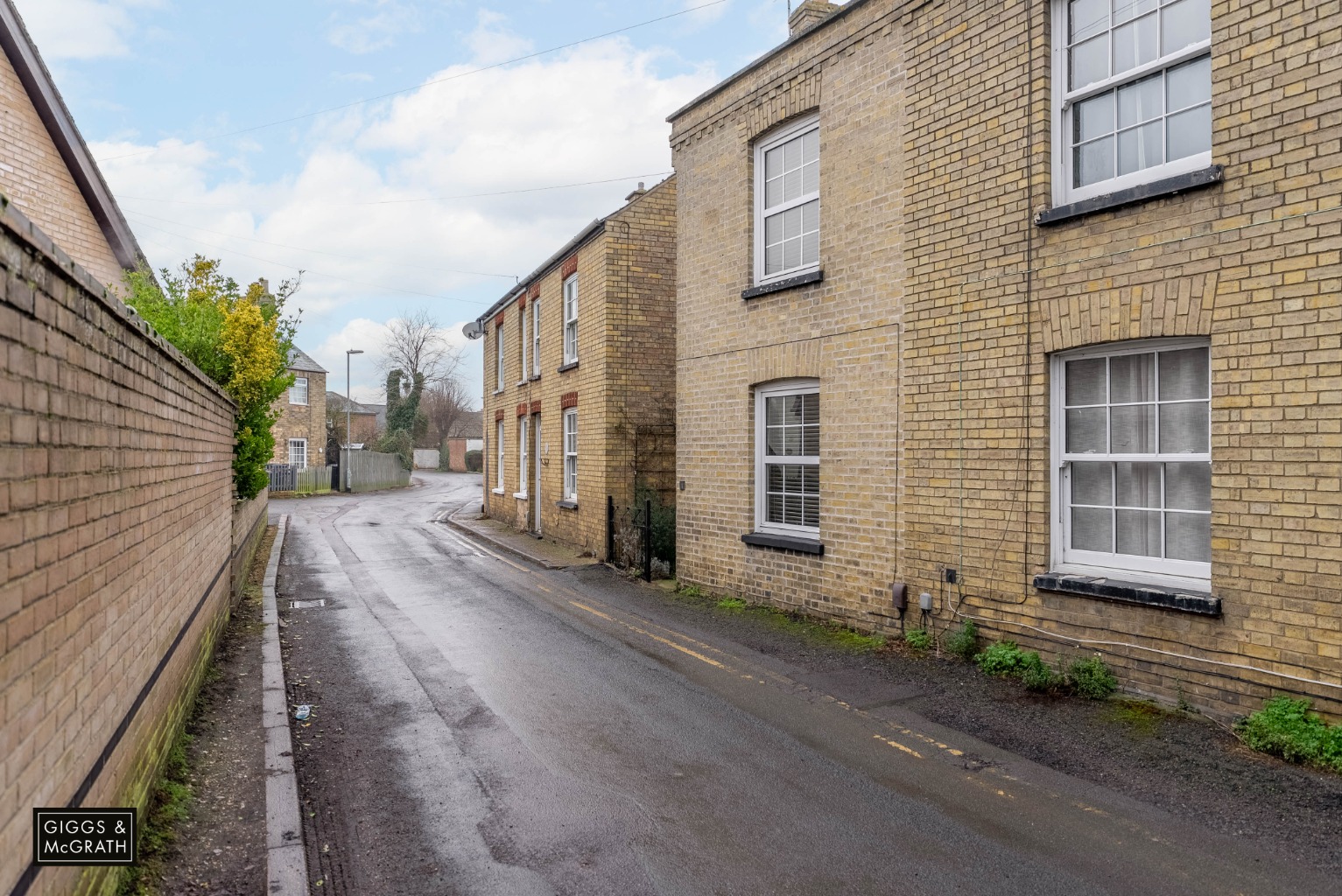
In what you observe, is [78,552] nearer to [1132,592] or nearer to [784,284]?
[1132,592]

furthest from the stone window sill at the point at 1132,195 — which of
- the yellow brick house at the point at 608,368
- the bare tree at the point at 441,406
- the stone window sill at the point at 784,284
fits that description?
the bare tree at the point at 441,406

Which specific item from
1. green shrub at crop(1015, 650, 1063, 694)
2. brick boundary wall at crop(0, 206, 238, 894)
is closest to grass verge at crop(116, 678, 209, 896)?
brick boundary wall at crop(0, 206, 238, 894)

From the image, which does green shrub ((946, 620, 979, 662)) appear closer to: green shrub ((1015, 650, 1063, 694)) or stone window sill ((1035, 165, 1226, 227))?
green shrub ((1015, 650, 1063, 694))

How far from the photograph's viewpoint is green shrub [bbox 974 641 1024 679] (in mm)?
7117

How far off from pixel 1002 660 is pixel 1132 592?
125 centimetres

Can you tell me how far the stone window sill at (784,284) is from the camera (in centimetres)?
954

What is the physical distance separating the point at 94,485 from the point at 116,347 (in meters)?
0.77

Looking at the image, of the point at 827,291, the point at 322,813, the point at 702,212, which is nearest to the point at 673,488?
the point at 702,212

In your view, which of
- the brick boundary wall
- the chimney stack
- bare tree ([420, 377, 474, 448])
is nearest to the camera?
the brick boundary wall

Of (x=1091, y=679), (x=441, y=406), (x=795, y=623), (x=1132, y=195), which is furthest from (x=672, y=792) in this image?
(x=441, y=406)

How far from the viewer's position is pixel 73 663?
10.8 ft

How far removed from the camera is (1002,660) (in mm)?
7176

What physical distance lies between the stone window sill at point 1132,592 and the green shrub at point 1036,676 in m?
0.59

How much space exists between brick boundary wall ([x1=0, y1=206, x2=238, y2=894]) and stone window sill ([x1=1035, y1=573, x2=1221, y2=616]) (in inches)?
251
